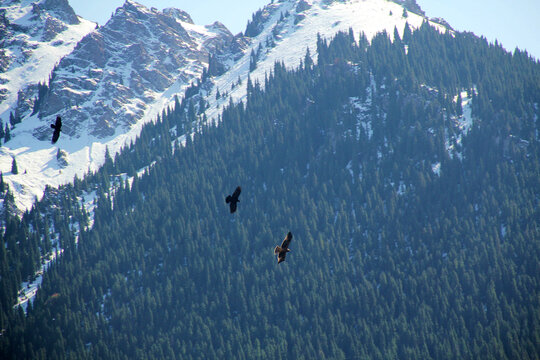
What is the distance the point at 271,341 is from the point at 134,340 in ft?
130

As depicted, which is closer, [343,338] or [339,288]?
[343,338]

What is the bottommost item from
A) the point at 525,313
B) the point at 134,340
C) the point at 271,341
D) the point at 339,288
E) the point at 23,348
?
the point at 23,348

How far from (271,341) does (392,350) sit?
1201 inches

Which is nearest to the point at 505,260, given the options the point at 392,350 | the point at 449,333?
the point at 449,333

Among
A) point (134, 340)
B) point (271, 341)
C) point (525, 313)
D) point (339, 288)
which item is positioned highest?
point (525, 313)

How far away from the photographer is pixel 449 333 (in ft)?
585

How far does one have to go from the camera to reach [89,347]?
198 metres

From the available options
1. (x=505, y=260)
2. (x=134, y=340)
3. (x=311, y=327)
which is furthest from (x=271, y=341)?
(x=505, y=260)

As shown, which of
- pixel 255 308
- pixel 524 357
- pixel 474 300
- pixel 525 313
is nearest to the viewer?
pixel 524 357

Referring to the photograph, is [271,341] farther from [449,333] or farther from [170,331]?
[449,333]

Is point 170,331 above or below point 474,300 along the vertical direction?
below

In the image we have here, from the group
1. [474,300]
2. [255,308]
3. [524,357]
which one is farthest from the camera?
[255,308]

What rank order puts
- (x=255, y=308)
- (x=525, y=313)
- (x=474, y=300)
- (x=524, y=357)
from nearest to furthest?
(x=524, y=357), (x=525, y=313), (x=474, y=300), (x=255, y=308)

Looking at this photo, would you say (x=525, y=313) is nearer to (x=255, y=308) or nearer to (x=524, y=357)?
(x=524, y=357)
